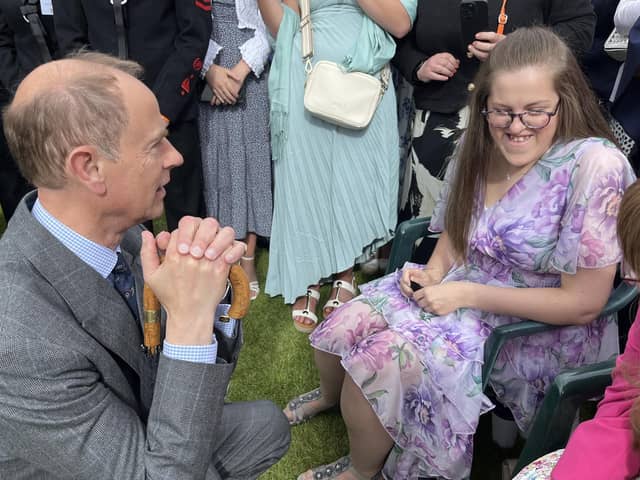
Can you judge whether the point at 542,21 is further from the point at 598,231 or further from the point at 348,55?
the point at 598,231

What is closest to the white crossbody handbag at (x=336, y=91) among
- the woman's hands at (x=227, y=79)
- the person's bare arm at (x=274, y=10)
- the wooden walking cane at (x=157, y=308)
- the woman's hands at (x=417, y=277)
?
the person's bare arm at (x=274, y=10)

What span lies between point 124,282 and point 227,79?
184cm

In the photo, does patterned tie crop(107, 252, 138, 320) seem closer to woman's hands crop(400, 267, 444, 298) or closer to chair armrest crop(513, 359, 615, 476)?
woman's hands crop(400, 267, 444, 298)

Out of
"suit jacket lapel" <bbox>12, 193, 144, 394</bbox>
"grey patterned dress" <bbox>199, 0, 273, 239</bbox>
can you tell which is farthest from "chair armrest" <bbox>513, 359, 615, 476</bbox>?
"grey patterned dress" <bbox>199, 0, 273, 239</bbox>

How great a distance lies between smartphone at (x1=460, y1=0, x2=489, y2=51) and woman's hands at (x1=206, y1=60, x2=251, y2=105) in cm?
118

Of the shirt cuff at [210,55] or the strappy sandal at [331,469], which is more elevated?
the shirt cuff at [210,55]

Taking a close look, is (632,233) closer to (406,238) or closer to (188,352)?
(188,352)

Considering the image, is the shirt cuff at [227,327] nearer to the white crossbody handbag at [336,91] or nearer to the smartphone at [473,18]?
the white crossbody handbag at [336,91]

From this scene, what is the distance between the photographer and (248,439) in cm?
177

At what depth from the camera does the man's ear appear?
1.36 m

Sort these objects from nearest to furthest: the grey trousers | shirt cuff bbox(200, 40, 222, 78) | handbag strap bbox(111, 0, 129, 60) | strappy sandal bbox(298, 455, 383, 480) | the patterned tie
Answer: the patterned tie, the grey trousers, strappy sandal bbox(298, 455, 383, 480), handbag strap bbox(111, 0, 129, 60), shirt cuff bbox(200, 40, 222, 78)

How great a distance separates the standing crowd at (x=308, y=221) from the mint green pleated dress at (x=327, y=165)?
12mm

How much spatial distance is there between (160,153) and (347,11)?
1.65 meters

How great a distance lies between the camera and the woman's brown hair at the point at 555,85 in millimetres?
1913
